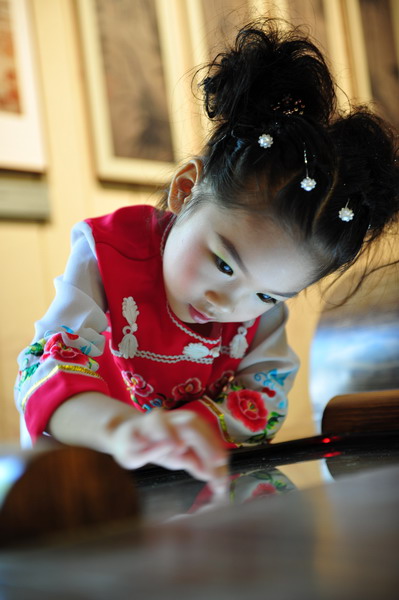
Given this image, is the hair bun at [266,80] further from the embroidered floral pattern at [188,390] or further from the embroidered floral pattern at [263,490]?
the embroidered floral pattern at [263,490]

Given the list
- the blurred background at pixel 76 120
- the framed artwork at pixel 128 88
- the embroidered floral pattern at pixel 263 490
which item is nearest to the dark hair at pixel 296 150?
the embroidered floral pattern at pixel 263 490

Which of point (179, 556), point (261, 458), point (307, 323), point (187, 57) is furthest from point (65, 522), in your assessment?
point (307, 323)

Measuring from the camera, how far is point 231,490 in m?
0.44

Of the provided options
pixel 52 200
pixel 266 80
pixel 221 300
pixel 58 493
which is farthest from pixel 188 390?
pixel 52 200

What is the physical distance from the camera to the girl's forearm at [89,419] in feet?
1.67

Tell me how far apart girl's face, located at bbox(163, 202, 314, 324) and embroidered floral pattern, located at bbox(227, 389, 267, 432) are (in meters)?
0.12

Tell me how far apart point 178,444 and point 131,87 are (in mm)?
1842

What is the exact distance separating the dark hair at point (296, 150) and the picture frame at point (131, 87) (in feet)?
3.43

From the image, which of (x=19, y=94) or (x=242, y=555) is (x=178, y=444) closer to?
(x=242, y=555)

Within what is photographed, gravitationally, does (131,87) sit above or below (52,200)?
above

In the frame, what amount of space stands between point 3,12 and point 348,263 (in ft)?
4.30

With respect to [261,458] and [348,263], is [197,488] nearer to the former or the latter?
[261,458]

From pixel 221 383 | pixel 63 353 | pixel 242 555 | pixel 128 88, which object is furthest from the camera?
pixel 128 88

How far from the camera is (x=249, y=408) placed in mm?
941
